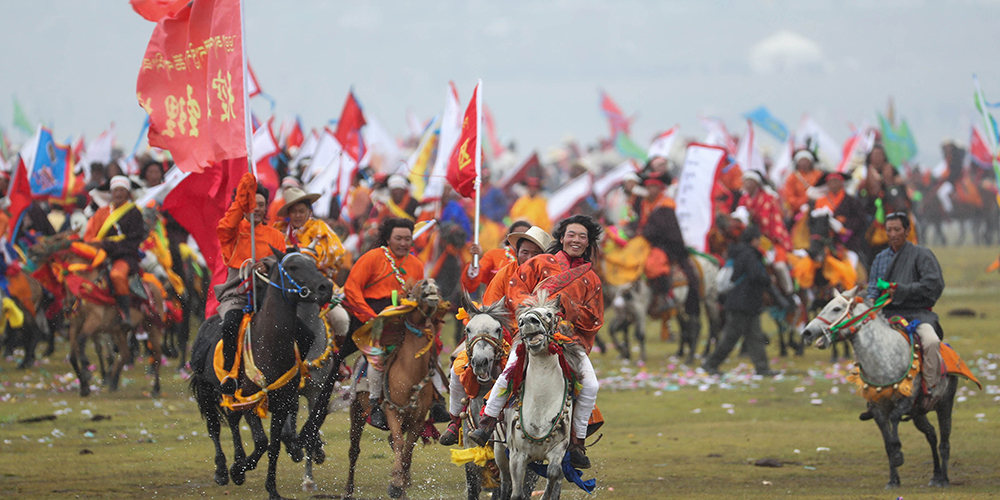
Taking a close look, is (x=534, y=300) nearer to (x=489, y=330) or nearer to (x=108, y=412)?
(x=489, y=330)

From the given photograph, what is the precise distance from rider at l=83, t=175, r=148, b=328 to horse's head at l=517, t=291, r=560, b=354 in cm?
837

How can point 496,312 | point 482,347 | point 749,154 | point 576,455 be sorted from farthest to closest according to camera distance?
point 749,154
point 496,312
point 576,455
point 482,347

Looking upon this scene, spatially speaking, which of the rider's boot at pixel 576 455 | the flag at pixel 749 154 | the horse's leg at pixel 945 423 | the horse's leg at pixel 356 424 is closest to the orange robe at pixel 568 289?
the rider's boot at pixel 576 455

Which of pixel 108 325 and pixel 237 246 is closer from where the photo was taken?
pixel 237 246

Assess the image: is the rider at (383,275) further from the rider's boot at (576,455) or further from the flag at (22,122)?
the flag at (22,122)

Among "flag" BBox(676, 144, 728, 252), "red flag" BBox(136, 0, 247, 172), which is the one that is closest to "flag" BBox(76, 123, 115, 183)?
"flag" BBox(676, 144, 728, 252)

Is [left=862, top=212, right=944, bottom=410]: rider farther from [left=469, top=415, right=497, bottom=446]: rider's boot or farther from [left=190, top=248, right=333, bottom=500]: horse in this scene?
[left=190, top=248, right=333, bottom=500]: horse

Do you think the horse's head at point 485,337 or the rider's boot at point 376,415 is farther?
the rider's boot at point 376,415

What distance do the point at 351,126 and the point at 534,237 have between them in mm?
12194

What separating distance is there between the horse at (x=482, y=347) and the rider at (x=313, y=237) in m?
2.00

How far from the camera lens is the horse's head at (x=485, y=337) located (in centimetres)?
721

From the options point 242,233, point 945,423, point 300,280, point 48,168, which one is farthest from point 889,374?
point 48,168

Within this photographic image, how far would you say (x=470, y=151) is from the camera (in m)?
10.2

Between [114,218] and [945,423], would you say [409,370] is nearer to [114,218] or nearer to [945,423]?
[945,423]
